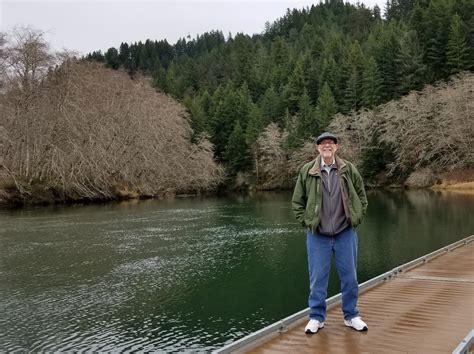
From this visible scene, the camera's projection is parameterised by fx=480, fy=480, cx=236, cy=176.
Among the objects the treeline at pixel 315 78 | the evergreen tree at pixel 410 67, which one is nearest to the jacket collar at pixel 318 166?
the treeline at pixel 315 78

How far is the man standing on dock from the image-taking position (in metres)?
5.32

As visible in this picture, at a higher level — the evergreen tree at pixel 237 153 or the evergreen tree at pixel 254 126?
the evergreen tree at pixel 254 126

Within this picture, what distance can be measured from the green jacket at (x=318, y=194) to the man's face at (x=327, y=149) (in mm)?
95

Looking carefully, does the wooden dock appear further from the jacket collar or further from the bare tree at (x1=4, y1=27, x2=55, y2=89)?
the bare tree at (x1=4, y1=27, x2=55, y2=89)

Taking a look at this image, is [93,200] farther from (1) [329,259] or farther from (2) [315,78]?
(2) [315,78]

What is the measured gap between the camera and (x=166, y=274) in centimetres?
1371

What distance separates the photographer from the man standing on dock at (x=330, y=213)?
5.32 metres

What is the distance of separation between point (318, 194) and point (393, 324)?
2036 mm

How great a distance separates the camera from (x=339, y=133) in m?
57.4

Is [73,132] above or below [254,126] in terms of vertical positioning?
below

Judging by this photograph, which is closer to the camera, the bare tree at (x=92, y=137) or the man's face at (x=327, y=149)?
the man's face at (x=327, y=149)

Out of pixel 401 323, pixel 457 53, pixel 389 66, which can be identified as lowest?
pixel 401 323

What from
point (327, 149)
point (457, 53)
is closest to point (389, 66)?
point (457, 53)

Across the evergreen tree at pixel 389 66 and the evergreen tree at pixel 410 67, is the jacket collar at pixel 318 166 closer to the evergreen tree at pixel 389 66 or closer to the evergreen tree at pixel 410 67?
the evergreen tree at pixel 410 67
